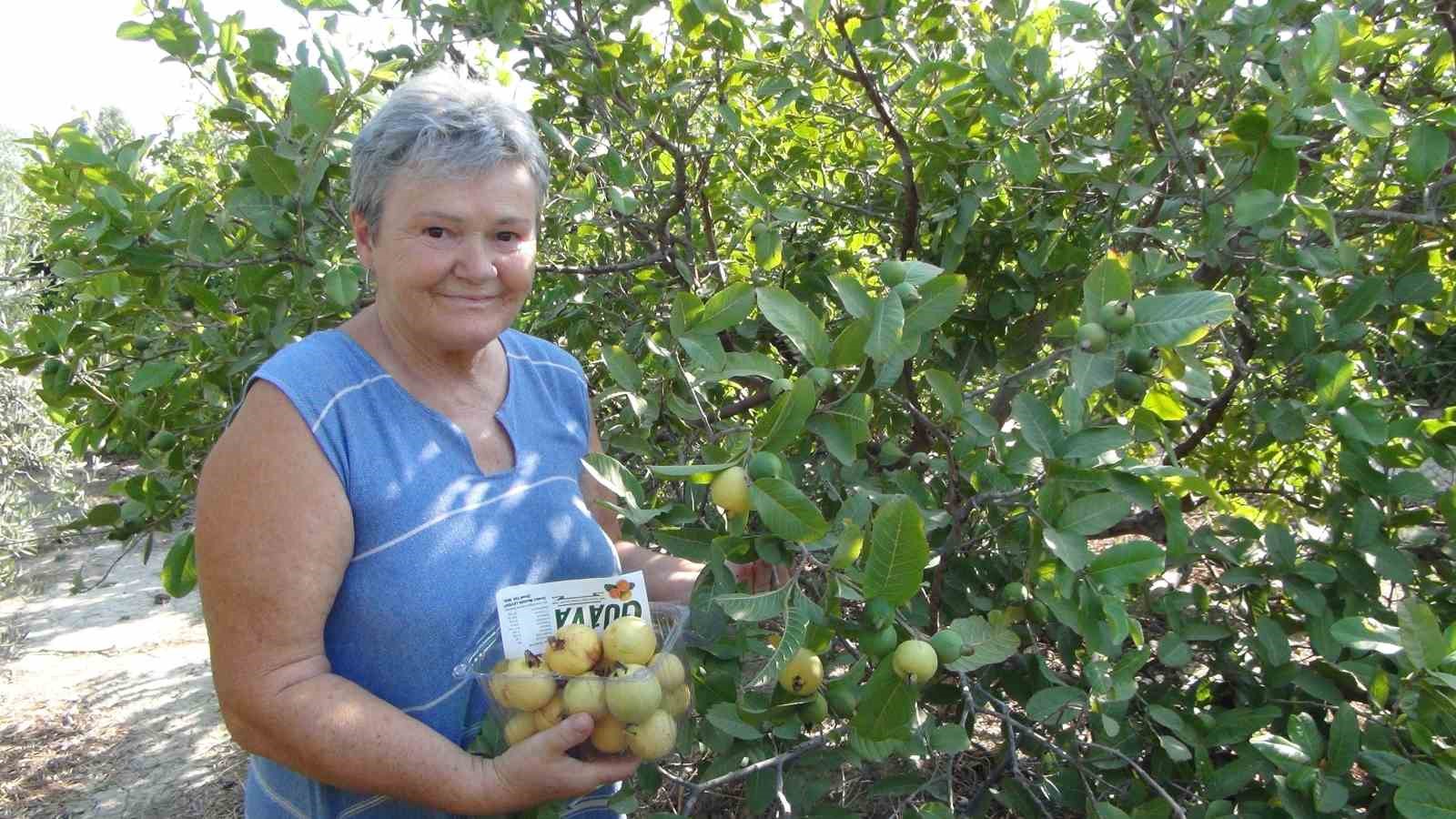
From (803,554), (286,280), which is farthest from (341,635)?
(286,280)

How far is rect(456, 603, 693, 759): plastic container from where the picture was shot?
1.32 m

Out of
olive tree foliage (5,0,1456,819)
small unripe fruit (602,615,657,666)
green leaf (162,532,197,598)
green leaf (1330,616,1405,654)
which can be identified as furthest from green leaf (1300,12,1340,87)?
green leaf (162,532,197,598)

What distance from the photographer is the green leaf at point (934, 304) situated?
4.51ft

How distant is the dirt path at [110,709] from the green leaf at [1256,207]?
9.04ft

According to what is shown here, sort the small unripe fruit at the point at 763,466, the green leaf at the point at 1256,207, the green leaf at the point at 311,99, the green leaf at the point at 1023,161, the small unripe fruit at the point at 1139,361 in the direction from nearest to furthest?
the small unripe fruit at the point at 763,466 < the small unripe fruit at the point at 1139,361 < the green leaf at the point at 1256,207 < the green leaf at the point at 311,99 < the green leaf at the point at 1023,161

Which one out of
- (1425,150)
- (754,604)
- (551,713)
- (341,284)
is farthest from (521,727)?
(1425,150)

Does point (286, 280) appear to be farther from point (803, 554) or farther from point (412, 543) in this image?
point (803, 554)

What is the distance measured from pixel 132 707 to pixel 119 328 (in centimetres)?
231

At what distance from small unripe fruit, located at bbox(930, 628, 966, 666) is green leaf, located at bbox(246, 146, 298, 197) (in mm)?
1413

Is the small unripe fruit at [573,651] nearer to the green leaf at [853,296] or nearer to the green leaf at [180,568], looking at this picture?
the green leaf at [853,296]

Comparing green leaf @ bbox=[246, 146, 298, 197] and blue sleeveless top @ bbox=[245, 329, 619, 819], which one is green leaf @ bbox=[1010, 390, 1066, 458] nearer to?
blue sleeveless top @ bbox=[245, 329, 619, 819]

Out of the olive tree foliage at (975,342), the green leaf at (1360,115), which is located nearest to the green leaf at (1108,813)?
the olive tree foliage at (975,342)

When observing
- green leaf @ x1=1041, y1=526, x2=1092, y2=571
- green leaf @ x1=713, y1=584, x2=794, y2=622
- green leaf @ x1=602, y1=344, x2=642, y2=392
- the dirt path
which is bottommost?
A: the dirt path

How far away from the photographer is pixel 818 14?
79.9 inches
